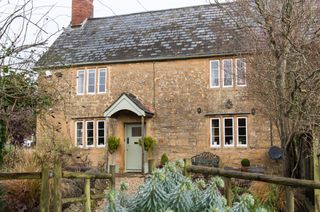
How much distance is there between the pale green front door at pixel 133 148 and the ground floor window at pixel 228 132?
375cm

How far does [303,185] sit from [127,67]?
16.3 m

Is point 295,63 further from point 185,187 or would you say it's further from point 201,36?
point 201,36

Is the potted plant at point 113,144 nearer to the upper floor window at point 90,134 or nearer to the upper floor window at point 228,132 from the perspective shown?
the upper floor window at point 90,134

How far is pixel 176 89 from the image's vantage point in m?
19.6

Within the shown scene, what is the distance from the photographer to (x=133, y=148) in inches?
800

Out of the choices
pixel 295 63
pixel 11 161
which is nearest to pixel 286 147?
pixel 295 63

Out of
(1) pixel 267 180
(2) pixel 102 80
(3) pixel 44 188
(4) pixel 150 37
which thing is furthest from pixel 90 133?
(1) pixel 267 180

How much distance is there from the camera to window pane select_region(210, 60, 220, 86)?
1906 centimetres

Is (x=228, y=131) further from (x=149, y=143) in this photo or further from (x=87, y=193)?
(x=87, y=193)

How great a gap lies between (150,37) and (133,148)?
19.0 feet

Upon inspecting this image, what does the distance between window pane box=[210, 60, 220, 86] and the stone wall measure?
0.73ft

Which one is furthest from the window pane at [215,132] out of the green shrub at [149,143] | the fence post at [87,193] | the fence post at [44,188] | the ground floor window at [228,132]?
the fence post at [44,188]

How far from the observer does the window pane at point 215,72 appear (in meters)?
19.1

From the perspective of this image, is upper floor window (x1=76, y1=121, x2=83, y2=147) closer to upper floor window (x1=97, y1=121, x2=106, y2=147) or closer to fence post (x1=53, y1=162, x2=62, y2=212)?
upper floor window (x1=97, y1=121, x2=106, y2=147)
